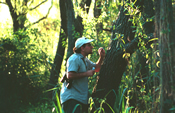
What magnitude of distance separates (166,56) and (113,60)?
211 cm

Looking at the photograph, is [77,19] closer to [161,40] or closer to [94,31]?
[94,31]

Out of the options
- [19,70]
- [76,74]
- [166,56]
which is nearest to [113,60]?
[76,74]

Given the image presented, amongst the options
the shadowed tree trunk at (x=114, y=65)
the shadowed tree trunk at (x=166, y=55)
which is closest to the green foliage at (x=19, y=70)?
the shadowed tree trunk at (x=114, y=65)

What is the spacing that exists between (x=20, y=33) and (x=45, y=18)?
11.3 meters

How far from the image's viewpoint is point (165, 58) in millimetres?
2543

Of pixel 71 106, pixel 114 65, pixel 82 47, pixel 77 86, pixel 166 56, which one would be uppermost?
pixel 82 47

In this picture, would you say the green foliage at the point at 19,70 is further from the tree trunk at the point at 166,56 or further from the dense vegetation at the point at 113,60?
the tree trunk at the point at 166,56

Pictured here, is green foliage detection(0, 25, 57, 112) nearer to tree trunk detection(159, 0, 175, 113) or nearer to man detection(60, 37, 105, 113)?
man detection(60, 37, 105, 113)

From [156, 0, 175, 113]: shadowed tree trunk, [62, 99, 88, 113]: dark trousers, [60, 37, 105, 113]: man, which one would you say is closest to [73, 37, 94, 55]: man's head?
[60, 37, 105, 113]: man

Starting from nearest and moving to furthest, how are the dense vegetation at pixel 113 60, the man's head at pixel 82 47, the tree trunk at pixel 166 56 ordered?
the tree trunk at pixel 166 56 → the dense vegetation at pixel 113 60 → the man's head at pixel 82 47

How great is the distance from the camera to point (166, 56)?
99.6 inches

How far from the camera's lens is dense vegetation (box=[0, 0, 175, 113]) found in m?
→ 2.65

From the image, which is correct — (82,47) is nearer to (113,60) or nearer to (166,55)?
(113,60)

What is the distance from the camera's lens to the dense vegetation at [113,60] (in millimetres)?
2646
